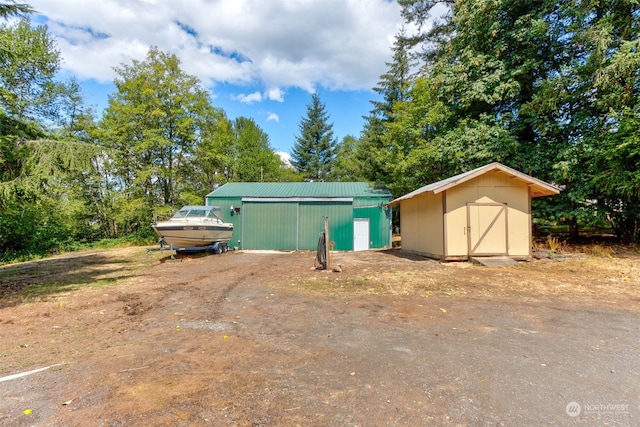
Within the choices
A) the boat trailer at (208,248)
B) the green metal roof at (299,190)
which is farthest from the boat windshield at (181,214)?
the green metal roof at (299,190)

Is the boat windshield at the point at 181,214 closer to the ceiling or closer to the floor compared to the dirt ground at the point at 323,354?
closer to the ceiling

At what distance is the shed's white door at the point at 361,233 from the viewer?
639 inches

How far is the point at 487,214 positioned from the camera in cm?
1007

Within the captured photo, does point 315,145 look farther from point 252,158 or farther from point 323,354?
point 323,354

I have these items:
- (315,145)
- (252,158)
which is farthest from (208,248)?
(315,145)

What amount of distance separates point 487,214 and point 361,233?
277 inches

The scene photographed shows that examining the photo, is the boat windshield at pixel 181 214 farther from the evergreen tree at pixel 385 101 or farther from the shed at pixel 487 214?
the evergreen tree at pixel 385 101

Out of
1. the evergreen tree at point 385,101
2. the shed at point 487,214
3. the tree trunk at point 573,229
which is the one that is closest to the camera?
the shed at point 487,214

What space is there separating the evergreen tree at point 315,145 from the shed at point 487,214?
24.7m

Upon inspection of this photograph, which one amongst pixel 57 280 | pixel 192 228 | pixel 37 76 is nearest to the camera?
pixel 57 280

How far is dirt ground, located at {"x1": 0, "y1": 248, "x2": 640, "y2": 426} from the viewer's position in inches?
91.4

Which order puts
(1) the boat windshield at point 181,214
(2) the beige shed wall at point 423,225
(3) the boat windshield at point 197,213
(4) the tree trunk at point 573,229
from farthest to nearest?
(4) the tree trunk at point 573,229 → (3) the boat windshield at point 197,213 → (1) the boat windshield at point 181,214 → (2) the beige shed wall at point 423,225

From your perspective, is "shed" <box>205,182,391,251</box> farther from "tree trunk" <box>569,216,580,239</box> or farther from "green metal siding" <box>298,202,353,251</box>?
"tree trunk" <box>569,216,580,239</box>

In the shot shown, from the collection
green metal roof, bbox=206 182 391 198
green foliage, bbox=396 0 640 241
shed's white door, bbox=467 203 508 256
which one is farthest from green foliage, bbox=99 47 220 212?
shed's white door, bbox=467 203 508 256
